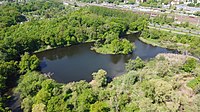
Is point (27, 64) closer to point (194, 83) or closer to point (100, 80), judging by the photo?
point (100, 80)

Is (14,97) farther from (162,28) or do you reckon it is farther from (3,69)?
(162,28)

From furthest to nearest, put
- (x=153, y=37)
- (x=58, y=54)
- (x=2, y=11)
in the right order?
1. (x=2, y=11)
2. (x=153, y=37)
3. (x=58, y=54)

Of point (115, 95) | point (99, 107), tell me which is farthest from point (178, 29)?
point (99, 107)

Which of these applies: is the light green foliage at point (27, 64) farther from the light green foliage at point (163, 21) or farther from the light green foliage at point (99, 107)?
the light green foliage at point (163, 21)

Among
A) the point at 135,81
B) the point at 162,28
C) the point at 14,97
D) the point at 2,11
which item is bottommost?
the point at 14,97

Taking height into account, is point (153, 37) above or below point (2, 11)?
below

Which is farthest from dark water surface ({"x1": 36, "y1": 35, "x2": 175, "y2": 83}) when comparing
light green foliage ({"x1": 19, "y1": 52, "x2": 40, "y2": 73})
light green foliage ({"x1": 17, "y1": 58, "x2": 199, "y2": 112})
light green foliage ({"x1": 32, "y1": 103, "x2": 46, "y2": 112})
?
light green foliage ({"x1": 32, "y1": 103, "x2": 46, "y2": 112})

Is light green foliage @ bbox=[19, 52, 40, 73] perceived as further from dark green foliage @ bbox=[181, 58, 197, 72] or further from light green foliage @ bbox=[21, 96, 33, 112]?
dark green foliage @ bbox=[181, 58, 197, 72]

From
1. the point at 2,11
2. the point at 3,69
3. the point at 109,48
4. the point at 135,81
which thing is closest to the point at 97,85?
→ the point at 135,81
